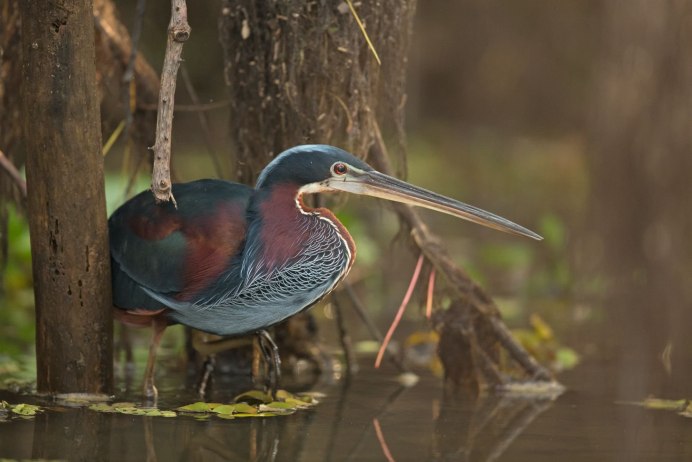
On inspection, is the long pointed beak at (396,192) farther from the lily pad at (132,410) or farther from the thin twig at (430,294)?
the lily pad at (132,410)

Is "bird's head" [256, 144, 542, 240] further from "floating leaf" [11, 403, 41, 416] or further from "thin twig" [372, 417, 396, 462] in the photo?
"floating leaf" [11, 403, 41, 416]

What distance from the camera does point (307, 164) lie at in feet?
18.3

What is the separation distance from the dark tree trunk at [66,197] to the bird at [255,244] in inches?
9.6

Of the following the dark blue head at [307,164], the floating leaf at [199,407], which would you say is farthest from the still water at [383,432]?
the dark blue head at [307,164]

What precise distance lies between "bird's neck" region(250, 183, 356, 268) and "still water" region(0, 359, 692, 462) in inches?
28.2

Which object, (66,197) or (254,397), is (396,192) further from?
A: (66,197)

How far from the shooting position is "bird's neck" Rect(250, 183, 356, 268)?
219 inches

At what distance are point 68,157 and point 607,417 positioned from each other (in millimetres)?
2607

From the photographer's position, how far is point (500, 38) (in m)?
21.0

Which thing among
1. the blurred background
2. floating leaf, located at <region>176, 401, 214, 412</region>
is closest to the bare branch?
the blurred background

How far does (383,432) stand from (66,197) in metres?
1.65

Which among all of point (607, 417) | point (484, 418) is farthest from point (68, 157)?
point (607, 417)

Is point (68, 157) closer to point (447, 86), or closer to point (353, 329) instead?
point (353, 329)

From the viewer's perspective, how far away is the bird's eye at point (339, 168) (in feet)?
18.4
